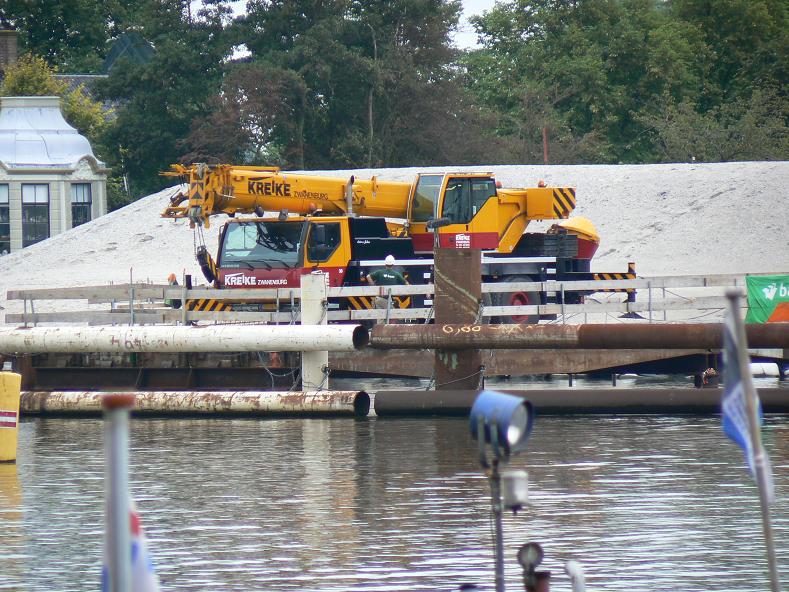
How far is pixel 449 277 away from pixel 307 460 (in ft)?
13.3

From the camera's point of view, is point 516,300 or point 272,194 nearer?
point 272,194

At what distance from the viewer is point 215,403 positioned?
62.5 feet

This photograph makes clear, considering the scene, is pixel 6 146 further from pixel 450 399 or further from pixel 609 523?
pixel 609 523

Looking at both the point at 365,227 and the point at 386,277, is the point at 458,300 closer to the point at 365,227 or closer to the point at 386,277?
the point at 386,277

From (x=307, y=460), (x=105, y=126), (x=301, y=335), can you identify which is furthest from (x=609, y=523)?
(x=105, y=126)

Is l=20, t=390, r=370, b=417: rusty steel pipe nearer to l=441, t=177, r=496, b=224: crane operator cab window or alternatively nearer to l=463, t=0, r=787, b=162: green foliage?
l=441, t=177, r=496, b=224: crane operator cab window

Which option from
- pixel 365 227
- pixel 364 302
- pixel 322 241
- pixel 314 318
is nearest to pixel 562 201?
pixel 365 227

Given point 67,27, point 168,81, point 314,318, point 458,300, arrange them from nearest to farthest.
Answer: point 458,300
point 314,318
point 168,81
point 67,27

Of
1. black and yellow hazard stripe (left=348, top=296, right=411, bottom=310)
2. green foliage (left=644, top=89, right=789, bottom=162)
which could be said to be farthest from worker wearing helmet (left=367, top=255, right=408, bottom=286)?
green foliage (left=644, top=89, right=789, bottom=162)

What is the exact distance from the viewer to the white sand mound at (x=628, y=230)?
45.9 metres

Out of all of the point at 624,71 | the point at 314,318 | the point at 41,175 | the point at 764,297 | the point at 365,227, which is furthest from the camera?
the point at 624,71

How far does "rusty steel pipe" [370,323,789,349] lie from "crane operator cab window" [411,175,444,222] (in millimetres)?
9021

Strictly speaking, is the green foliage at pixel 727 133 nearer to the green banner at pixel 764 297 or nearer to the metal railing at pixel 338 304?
the metal railing at pixel 338 304

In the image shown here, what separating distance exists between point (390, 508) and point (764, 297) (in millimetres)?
11085
